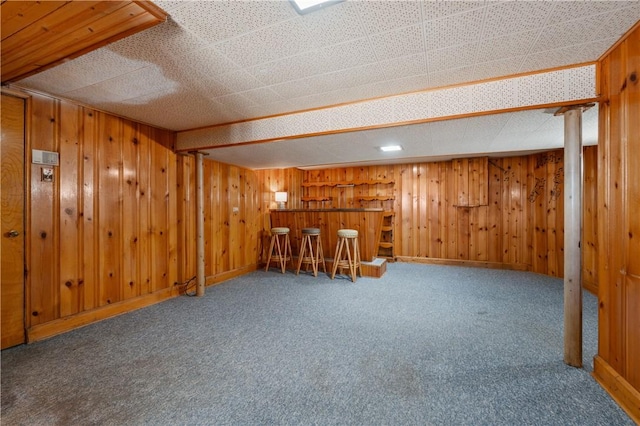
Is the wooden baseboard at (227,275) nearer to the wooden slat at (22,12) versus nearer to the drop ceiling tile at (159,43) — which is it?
the drop ceiling tile at (159,43)

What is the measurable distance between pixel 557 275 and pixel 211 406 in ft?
17.2

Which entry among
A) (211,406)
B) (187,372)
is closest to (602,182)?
(211,406)

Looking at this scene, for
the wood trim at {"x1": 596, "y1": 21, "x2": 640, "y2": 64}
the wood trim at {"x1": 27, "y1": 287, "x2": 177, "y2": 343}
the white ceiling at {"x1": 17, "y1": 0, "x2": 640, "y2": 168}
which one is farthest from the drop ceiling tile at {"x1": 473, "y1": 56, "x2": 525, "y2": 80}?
the wood trim at {"x1": 27, "y1": 287, "x2": 177, "y2": 343}

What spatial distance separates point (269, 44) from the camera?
5.11 ft

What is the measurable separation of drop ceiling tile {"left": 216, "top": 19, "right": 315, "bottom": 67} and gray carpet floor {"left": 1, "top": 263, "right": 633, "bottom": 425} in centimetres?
209

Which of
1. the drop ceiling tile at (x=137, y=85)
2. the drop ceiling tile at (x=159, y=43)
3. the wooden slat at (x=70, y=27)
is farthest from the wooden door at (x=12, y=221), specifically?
the drop ceiling tile at (x=159, y=43)

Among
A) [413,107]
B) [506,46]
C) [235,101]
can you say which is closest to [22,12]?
[235,101]

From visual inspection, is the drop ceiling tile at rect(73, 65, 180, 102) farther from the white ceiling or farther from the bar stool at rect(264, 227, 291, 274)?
the bar stool at rect(264, 227, 291, 274)

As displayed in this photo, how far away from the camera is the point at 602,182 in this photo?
1.70m

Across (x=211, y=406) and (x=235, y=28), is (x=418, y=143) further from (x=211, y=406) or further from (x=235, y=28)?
(x=211, y=406)

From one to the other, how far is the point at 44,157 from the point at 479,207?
20.7 feet

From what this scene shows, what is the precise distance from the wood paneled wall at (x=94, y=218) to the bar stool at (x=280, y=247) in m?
1.71

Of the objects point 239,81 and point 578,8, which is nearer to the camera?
point 578,8

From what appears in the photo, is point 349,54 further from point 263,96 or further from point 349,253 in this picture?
point 349,253
